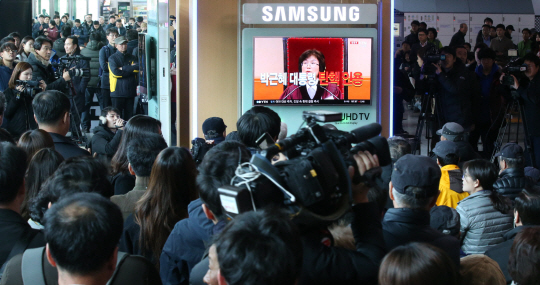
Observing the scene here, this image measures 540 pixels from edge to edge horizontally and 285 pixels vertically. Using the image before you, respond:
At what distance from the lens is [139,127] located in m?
3.51

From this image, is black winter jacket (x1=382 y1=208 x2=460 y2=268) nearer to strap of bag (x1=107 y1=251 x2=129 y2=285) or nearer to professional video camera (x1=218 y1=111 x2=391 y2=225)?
professional video camera (x1=218 y1=111 x2=391 y2=225)

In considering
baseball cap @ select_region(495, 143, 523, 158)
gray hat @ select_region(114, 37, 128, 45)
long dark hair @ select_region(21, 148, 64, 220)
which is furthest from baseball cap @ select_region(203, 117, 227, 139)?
gray hat @ select_region(114, 37, 128, 45)

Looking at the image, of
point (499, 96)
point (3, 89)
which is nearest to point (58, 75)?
point (3, 89)

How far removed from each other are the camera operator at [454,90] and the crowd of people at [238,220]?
2907 mm

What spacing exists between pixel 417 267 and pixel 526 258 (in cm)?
66

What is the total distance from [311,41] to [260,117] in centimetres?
234

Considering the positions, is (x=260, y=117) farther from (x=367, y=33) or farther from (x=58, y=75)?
(x=58, y=75)

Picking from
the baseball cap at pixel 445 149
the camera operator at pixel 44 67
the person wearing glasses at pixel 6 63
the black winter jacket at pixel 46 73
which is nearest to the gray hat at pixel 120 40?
the camera operator at pixel 44 67

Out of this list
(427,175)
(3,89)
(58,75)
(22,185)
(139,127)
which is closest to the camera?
(427,175)

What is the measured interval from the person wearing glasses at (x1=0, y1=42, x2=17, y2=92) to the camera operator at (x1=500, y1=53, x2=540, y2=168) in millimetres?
5502

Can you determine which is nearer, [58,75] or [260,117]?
[260,117]

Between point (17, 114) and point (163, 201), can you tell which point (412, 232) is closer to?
point (163, 201)

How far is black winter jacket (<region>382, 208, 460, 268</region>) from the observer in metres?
2.00

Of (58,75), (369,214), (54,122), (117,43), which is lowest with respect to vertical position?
(369,214)
